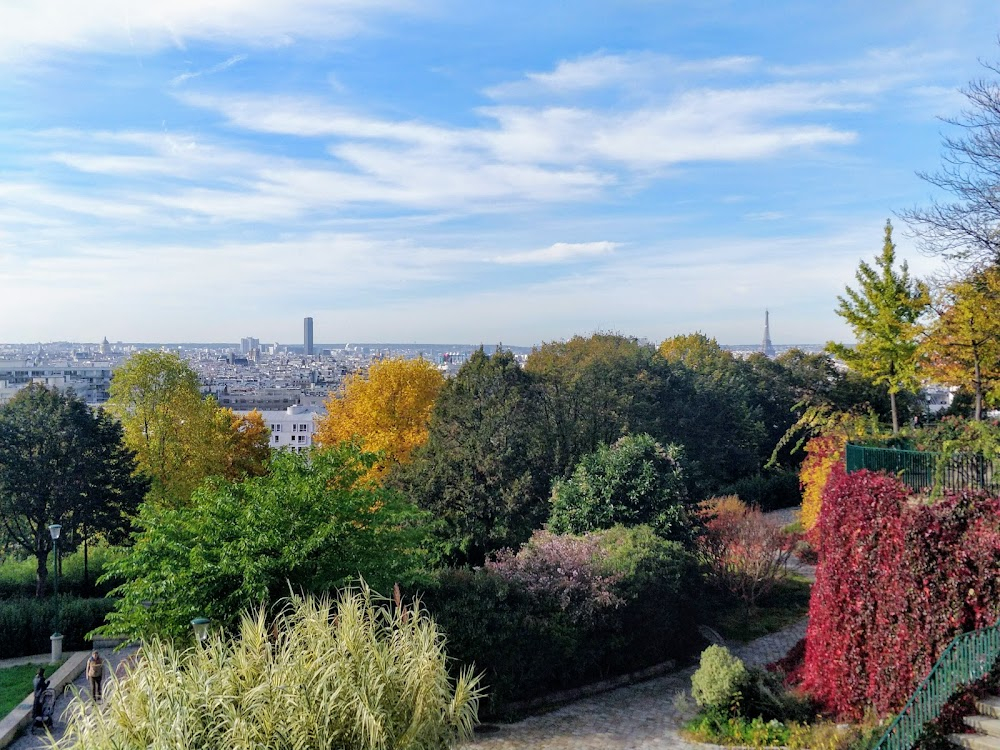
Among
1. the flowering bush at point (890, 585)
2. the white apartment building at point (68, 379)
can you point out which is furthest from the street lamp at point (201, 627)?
the white apartment building at point (68, 379)

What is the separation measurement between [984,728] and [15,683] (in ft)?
60.5

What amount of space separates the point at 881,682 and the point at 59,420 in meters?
25.8

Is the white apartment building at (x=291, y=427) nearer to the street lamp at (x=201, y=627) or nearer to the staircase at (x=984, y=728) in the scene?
the street lamp at (x=201, y=627)

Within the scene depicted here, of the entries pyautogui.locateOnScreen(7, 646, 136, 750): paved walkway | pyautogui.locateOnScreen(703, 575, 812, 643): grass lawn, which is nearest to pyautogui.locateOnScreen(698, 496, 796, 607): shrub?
pyautogui.locateOnScreen(703, 575, 812, 643): grass lawn

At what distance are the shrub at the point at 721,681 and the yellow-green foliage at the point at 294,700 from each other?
582 centimetres

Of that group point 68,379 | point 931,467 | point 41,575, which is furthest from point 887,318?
point 68,379

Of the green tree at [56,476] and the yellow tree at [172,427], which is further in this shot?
the yellow tree at [172,427]

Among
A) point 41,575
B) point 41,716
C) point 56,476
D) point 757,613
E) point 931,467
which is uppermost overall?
point 931,467

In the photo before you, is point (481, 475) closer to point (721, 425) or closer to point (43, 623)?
point (43, 623)

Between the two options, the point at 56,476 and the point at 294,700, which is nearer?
the point at 294,700

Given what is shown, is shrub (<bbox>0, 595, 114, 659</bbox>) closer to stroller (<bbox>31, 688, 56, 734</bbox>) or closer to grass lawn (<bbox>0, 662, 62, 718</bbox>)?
grass lawn (<bbox>0, 662, 62, 718</bbox>)

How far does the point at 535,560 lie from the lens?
1708 cm

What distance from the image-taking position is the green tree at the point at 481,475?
2475 centimetres

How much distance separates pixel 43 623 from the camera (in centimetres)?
2097
